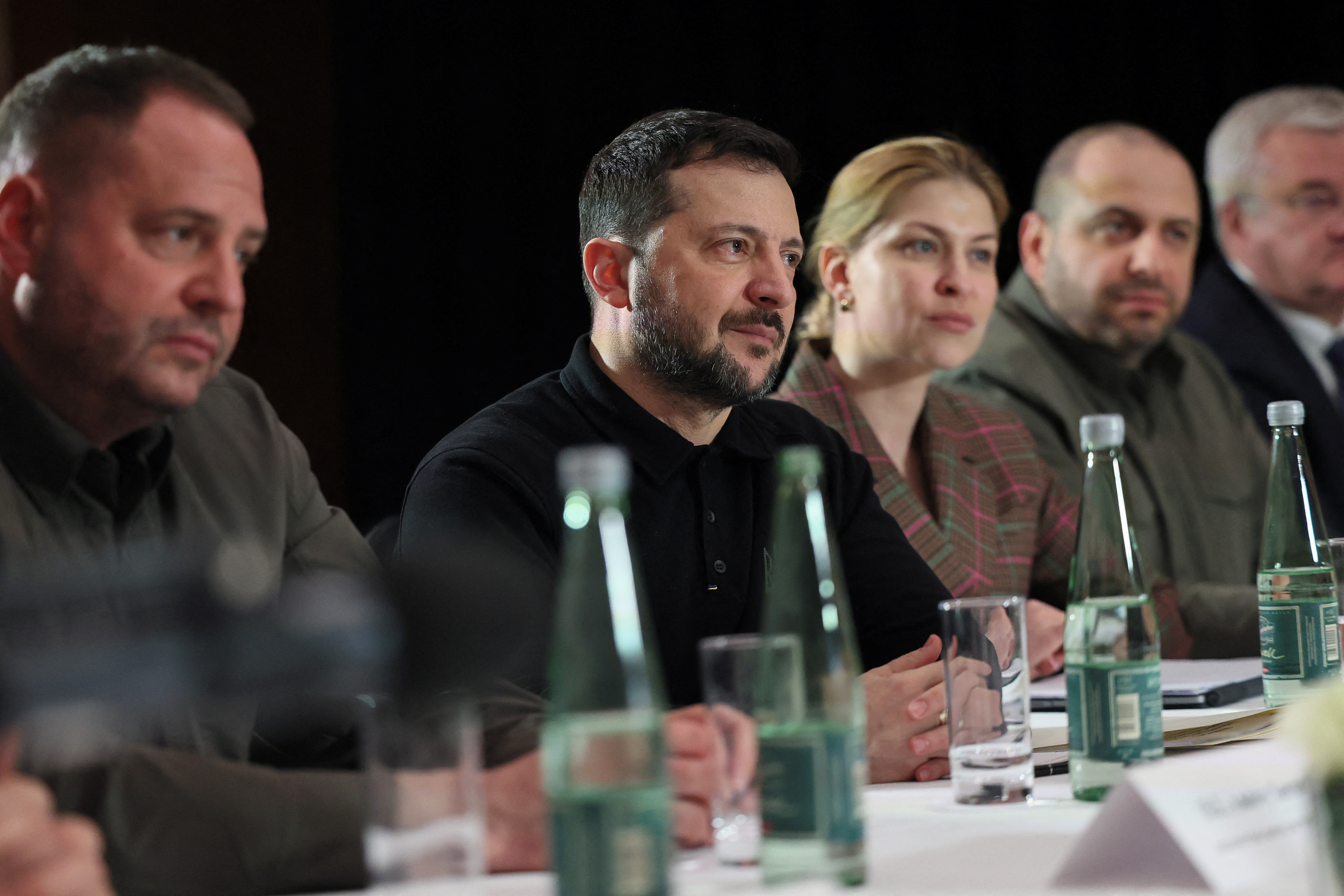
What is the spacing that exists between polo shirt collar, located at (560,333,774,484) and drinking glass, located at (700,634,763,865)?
73 centimetres

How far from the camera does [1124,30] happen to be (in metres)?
3.98

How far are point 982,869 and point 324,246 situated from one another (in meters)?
3.12

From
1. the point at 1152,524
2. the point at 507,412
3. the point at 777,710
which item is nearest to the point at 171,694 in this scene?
the point at 777,710

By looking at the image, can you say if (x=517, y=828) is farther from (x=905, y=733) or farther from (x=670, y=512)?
(x=670, y=512)

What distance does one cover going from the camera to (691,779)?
2.79 feet

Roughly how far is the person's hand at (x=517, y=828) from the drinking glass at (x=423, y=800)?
17cm

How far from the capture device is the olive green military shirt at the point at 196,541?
2.78 ft

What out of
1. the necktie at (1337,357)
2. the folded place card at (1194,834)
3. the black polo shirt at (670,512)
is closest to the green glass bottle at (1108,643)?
the folded place card at (1194,834)

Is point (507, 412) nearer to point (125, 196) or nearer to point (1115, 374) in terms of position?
point (125, 196)

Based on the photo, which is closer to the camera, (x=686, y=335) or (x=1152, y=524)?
(x=686, y=335)

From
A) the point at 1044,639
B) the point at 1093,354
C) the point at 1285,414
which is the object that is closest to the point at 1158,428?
the point at 1093,354

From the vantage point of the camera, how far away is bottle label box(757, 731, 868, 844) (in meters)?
0.70

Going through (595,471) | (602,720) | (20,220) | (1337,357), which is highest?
(1337,357)

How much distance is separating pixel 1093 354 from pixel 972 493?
653mm
